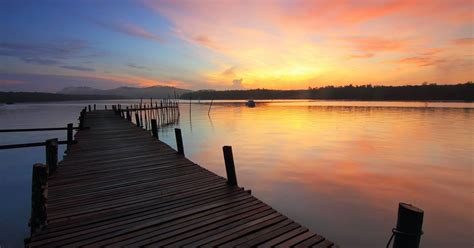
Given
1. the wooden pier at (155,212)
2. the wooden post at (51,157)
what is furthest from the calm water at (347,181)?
the wooden pier at (155,212)

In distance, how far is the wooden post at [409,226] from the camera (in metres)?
3.81

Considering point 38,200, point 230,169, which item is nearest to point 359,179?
point 230,169

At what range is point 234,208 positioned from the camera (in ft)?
20.5

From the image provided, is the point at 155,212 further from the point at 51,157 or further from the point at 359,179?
the point at 359,179

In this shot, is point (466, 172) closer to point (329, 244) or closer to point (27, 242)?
point (329, 244)

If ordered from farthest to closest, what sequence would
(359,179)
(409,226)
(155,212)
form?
1. (359,179)
2. (155,212)
3. (409,226)

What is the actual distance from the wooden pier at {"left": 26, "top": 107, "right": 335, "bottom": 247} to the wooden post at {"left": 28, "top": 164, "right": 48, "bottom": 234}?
96 mm

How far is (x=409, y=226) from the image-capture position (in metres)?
3.87

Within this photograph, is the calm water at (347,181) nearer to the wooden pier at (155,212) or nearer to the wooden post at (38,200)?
the wooden pier at (155,212)

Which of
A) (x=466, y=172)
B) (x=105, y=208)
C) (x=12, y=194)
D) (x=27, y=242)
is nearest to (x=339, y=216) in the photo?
(x=105, y=208)

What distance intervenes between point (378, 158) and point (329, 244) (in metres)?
15.0

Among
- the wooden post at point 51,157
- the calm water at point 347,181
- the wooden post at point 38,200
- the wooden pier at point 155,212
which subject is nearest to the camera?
the wooden pier at point 155,212

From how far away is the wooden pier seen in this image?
481 cm

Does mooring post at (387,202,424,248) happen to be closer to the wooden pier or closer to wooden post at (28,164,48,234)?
the wooden pier
